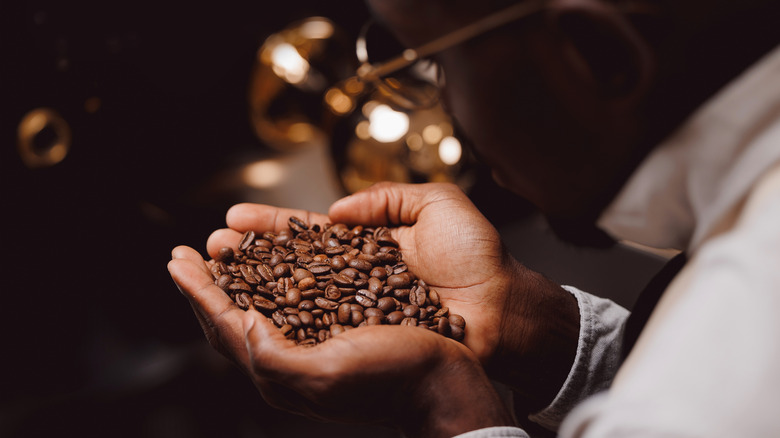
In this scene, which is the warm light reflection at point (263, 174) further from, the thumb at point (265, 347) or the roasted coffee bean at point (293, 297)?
the thumb at point (265, 347)

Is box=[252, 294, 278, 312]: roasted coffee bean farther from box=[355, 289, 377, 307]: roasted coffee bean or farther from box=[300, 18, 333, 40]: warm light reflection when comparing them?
box=[300, 18, 333, 40]: warm light reflection

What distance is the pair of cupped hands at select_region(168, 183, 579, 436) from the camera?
2.76 feet

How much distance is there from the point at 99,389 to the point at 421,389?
1398 mm

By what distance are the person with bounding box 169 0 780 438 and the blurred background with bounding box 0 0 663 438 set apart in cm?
60

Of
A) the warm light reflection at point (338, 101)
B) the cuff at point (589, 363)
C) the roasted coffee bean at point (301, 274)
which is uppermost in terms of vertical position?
the warm light reflection at point (338, 101)

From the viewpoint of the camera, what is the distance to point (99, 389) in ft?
5.91

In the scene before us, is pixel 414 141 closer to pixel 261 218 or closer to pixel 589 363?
pixel 261 218

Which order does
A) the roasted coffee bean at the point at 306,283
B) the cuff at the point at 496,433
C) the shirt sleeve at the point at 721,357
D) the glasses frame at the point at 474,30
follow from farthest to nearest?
the roasted coffee bean at the point at 306,283
the cuff at the point at 496,433
the glasses frame at the point at 474,30
the shirt sleeve at the point at 721,357

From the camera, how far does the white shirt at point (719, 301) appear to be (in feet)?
1.64

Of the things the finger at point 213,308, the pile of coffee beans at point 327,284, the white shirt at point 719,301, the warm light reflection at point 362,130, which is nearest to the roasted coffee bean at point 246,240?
the pile of coffee beans at point 327,284

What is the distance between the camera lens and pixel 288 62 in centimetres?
187

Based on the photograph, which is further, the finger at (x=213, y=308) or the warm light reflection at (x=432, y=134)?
the warm light reflection at (x=432, y=134)

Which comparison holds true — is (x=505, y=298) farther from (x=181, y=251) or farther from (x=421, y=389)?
(x=181, y=251)

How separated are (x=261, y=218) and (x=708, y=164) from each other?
0.92 metres
